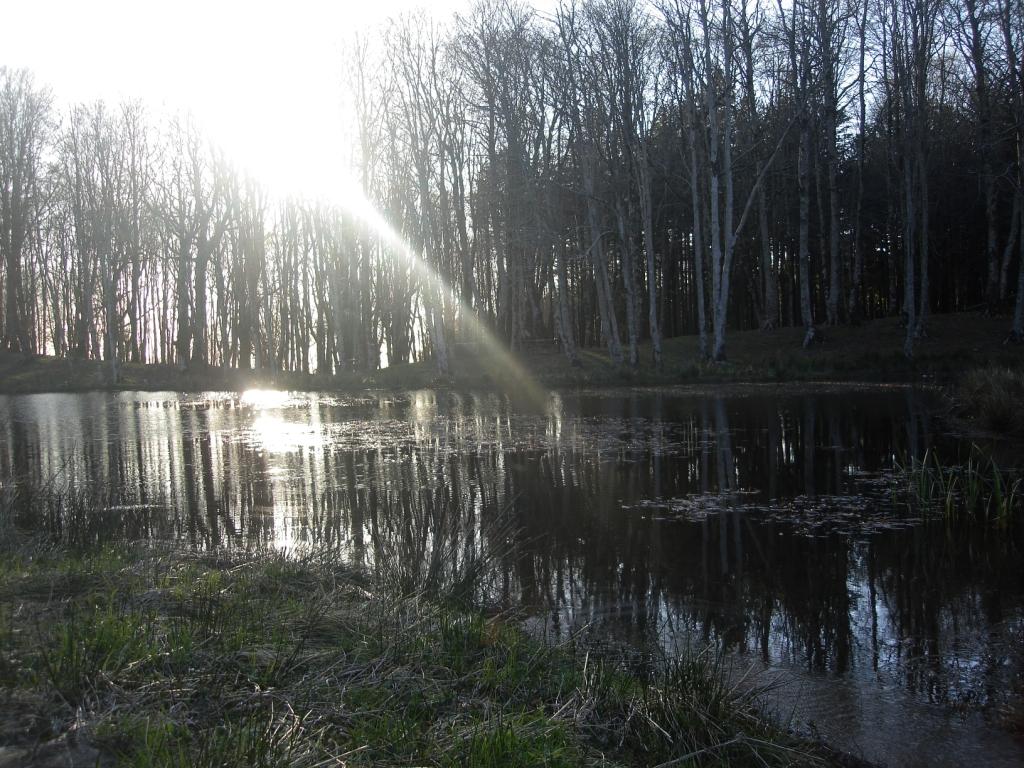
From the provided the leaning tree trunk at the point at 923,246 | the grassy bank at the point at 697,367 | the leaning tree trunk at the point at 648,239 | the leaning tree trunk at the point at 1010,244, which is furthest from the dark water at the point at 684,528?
the leaning tree trunk at the point at 1010,244

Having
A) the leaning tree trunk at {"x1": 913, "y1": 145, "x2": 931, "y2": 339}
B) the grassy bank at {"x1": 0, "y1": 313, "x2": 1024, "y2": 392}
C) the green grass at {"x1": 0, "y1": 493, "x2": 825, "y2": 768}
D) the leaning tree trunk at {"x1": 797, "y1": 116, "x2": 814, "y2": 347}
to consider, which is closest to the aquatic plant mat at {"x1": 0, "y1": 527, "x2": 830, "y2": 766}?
the green grass at {"x1": 0, "y1": 493, "x2": 825, "y2": 768}

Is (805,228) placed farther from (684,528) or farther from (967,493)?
(684,528)

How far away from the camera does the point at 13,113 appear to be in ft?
140

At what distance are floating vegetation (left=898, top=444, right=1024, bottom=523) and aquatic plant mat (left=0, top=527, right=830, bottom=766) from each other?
5.05m

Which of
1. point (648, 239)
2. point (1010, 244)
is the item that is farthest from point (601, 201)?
point (1010, 244)

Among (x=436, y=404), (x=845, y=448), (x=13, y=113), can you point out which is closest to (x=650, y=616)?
(x=845, y=448)

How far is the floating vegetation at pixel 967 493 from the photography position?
26.0 feet

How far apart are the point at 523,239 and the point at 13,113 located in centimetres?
3069

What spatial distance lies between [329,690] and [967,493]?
747 cm

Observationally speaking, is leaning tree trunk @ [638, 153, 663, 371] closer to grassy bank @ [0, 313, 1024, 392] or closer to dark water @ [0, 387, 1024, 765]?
grassy bank @ [0, 313, 1024, 392]

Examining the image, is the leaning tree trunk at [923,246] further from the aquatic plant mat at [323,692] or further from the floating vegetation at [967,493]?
the aquatic plant mat at [323,692]

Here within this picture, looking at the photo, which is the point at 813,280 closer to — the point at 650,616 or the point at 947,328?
the point at 947,328

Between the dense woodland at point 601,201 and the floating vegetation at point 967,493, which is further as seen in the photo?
the dense woodland at point 601,201

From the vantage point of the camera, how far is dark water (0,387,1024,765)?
4672 millimetres
